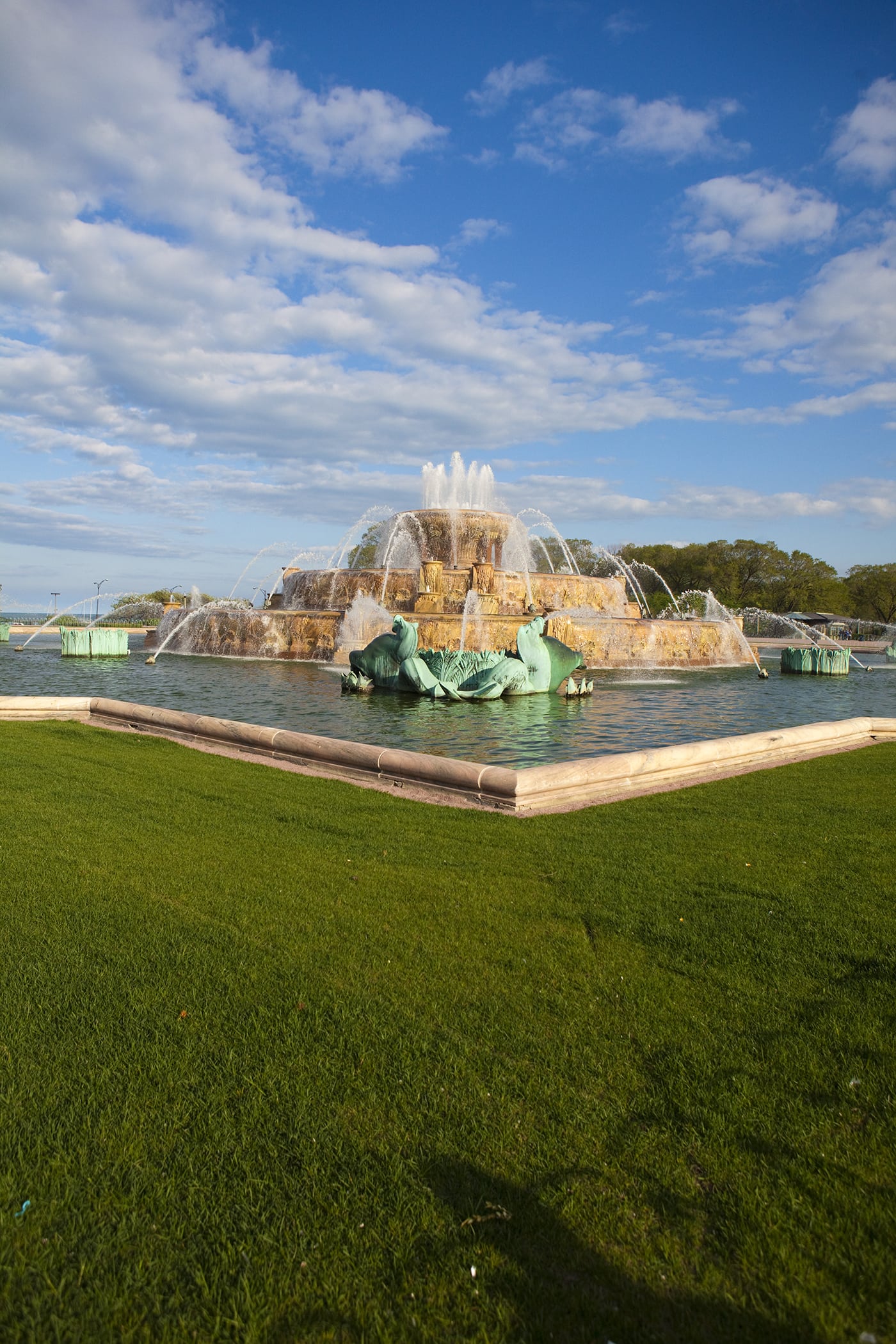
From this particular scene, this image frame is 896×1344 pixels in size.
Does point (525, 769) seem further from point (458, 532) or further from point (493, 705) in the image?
point (458, 532)

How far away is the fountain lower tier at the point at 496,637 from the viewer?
1085 inches

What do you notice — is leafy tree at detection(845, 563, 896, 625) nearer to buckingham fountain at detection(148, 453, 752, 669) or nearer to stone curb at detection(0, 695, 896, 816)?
buckingham fountain at detection(148, 453, 752, 669)

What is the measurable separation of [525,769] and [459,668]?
10025 mm

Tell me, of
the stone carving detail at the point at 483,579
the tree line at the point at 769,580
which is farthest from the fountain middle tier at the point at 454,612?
the tree line at the point at 769,580

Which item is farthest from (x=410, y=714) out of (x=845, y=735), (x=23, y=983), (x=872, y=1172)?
(x=872, y=1172)

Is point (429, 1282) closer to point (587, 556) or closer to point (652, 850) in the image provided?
point (652, 850)

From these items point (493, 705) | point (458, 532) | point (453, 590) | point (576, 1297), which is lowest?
point (576, 1297)

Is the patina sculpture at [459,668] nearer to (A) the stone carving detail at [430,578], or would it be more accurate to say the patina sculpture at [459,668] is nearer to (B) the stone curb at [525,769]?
(B) the stone curb at [525,769]

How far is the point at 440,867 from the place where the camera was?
19.1 ft

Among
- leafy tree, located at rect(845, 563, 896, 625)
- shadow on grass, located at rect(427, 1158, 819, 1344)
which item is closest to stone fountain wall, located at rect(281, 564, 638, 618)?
shadow on grass, located at rect(427, 1158, 819, 1344)

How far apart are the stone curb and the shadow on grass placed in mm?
5309

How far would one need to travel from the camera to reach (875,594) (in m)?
74.6

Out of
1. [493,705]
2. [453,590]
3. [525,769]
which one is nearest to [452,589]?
[453,590]

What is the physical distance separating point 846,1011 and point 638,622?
2637cm
